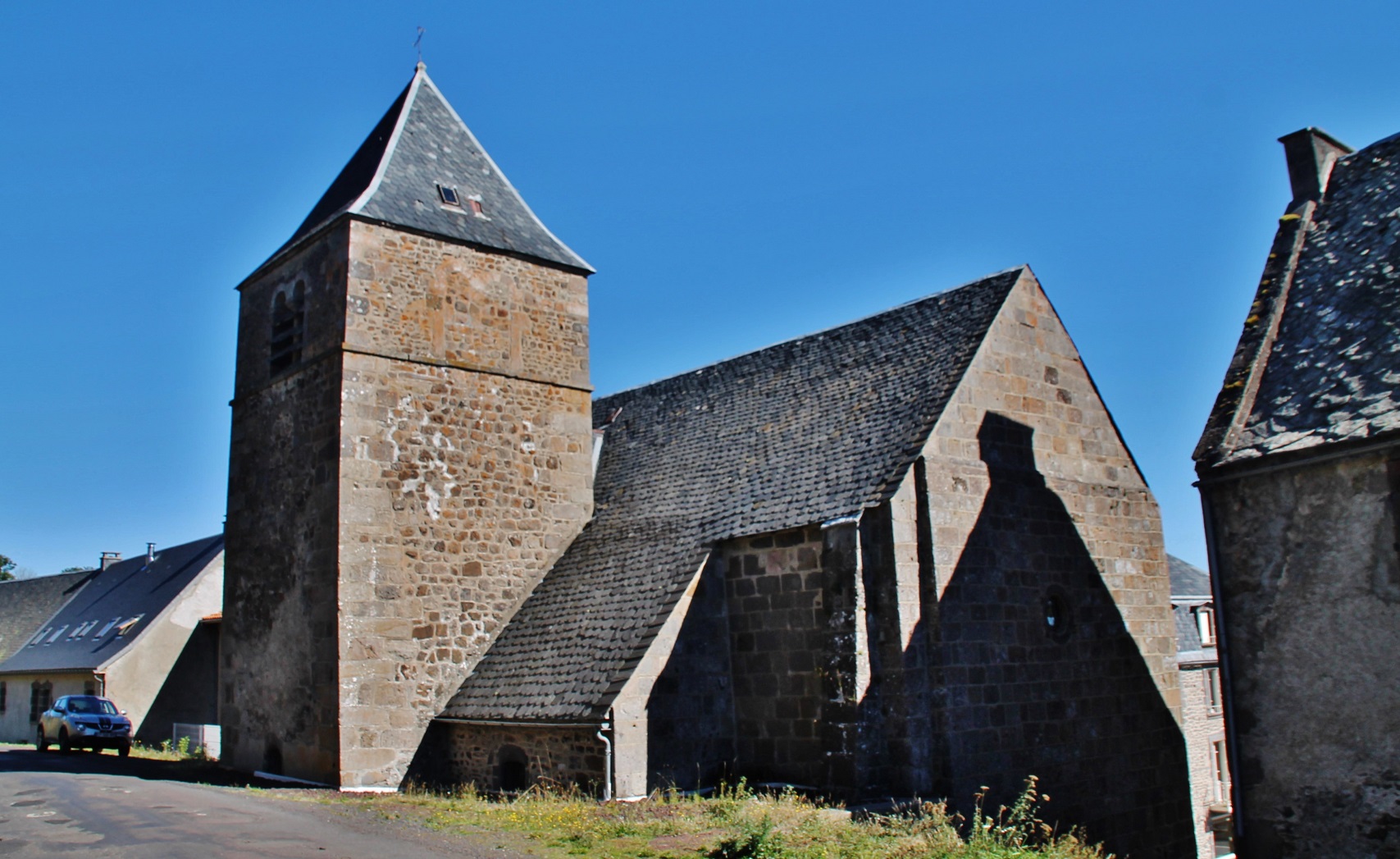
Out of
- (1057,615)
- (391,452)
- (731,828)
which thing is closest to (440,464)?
(391,452)

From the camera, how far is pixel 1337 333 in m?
11.6

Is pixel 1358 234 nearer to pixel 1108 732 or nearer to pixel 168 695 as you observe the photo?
pixel 1108 732

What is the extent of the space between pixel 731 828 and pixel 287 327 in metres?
12.4

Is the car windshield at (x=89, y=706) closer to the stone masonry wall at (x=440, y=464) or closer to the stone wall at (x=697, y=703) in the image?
the stone masonry wall at (x=440, y=464)

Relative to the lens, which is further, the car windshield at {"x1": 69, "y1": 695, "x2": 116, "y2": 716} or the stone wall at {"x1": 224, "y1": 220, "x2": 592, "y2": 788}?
the car windshield at {"x1": 69, "y1": 695, "x2": 116, "y2": 716}

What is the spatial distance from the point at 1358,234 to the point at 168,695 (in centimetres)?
2927

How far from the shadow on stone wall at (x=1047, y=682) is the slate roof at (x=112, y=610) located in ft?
80.6

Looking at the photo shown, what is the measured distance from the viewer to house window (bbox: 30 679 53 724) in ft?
107

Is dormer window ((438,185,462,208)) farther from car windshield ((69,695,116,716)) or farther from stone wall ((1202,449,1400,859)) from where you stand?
stone wall ((1202,449,1400,859))

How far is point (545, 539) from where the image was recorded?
723 inches

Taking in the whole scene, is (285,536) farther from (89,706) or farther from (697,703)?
(89,706)

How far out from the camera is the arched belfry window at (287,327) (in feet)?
59.7

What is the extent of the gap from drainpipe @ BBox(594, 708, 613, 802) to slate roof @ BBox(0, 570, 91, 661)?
113 feet

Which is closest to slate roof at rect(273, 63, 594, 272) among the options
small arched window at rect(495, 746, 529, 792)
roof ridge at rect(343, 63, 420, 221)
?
roof ridge at rect(343, 63, 420, 221)
